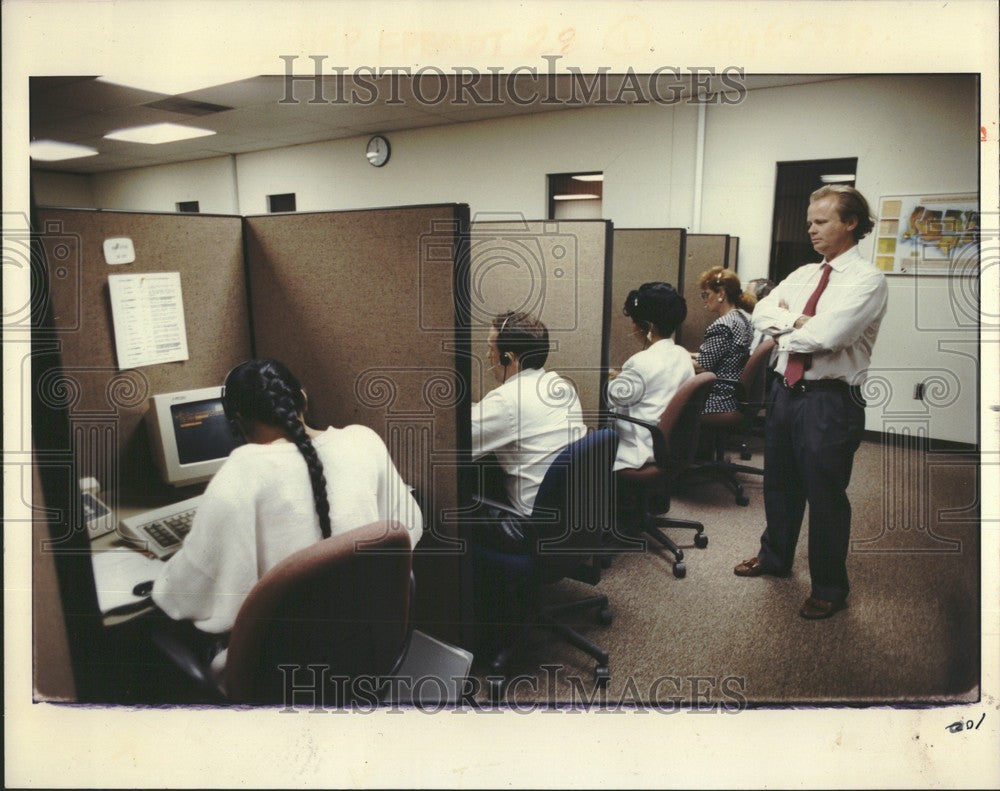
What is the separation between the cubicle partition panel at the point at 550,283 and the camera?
5.57 ft

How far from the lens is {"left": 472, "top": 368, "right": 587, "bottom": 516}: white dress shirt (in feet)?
4.64

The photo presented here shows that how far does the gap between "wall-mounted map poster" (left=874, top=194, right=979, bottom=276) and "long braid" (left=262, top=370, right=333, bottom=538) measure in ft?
4.01

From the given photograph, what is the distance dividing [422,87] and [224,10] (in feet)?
1.19

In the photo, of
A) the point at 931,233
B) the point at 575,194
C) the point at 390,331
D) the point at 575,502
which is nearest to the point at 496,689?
the point at 575,502

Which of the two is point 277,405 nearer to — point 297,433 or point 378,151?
point 297,433

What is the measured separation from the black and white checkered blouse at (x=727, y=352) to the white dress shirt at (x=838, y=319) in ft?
2.90

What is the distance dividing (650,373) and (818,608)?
844 mm

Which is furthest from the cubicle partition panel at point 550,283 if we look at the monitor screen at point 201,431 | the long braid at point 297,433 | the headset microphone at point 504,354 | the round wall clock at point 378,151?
the round wall clock at point 378,151

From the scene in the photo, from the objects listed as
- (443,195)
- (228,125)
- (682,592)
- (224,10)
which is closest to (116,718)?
(224,10)

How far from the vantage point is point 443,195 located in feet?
14.0

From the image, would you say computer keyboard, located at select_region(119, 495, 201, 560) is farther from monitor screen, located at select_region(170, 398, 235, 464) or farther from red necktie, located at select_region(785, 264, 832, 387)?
red necktie, located at select_region(785, 264, 832, 387)

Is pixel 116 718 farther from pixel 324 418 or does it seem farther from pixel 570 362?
pixel 570 362

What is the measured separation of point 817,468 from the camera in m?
1.61

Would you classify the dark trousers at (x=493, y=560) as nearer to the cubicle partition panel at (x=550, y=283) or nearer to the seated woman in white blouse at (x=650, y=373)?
the cubicle partition panel at (x=550, y=283)
